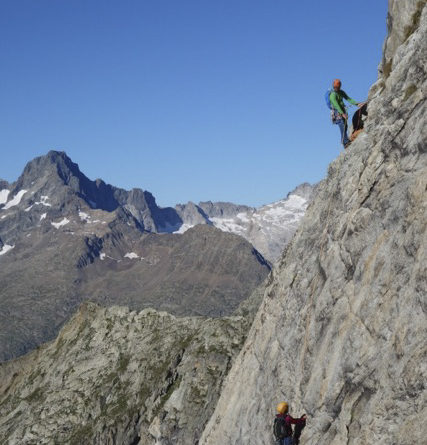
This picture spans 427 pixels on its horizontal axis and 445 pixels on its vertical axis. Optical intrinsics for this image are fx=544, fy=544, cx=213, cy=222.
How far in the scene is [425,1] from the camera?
103 ft

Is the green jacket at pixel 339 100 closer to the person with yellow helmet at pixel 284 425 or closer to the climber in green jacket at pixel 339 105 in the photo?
the climber in green jacket at pixel 339 105

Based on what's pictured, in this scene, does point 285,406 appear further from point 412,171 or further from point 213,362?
point 213,362

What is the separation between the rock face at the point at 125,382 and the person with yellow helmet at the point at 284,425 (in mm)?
45418

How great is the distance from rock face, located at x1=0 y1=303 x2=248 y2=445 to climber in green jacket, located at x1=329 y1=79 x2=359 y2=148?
48273mm

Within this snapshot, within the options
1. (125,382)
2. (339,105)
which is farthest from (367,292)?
(125,382)

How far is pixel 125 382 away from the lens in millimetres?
91062

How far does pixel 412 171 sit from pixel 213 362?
200ft

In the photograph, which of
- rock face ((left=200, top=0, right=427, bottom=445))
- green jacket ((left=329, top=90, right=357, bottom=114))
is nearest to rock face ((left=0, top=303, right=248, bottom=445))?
rock face ((left=200, top=0, right=427, bottom=445))

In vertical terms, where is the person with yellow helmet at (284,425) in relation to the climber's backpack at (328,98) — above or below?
below

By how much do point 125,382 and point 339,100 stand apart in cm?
6899

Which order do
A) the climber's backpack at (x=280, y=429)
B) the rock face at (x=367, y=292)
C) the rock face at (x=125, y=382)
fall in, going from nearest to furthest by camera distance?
the rock face at (x=367, y=292) → the climber's backpack at (x=280, y=429) → the rock face at (x=125, y=382)

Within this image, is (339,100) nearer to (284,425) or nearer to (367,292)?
(367,292)

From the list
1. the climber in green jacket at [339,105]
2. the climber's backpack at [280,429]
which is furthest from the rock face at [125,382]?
the climber in green jacket at [339,105]

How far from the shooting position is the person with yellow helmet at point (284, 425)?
27719 mm
